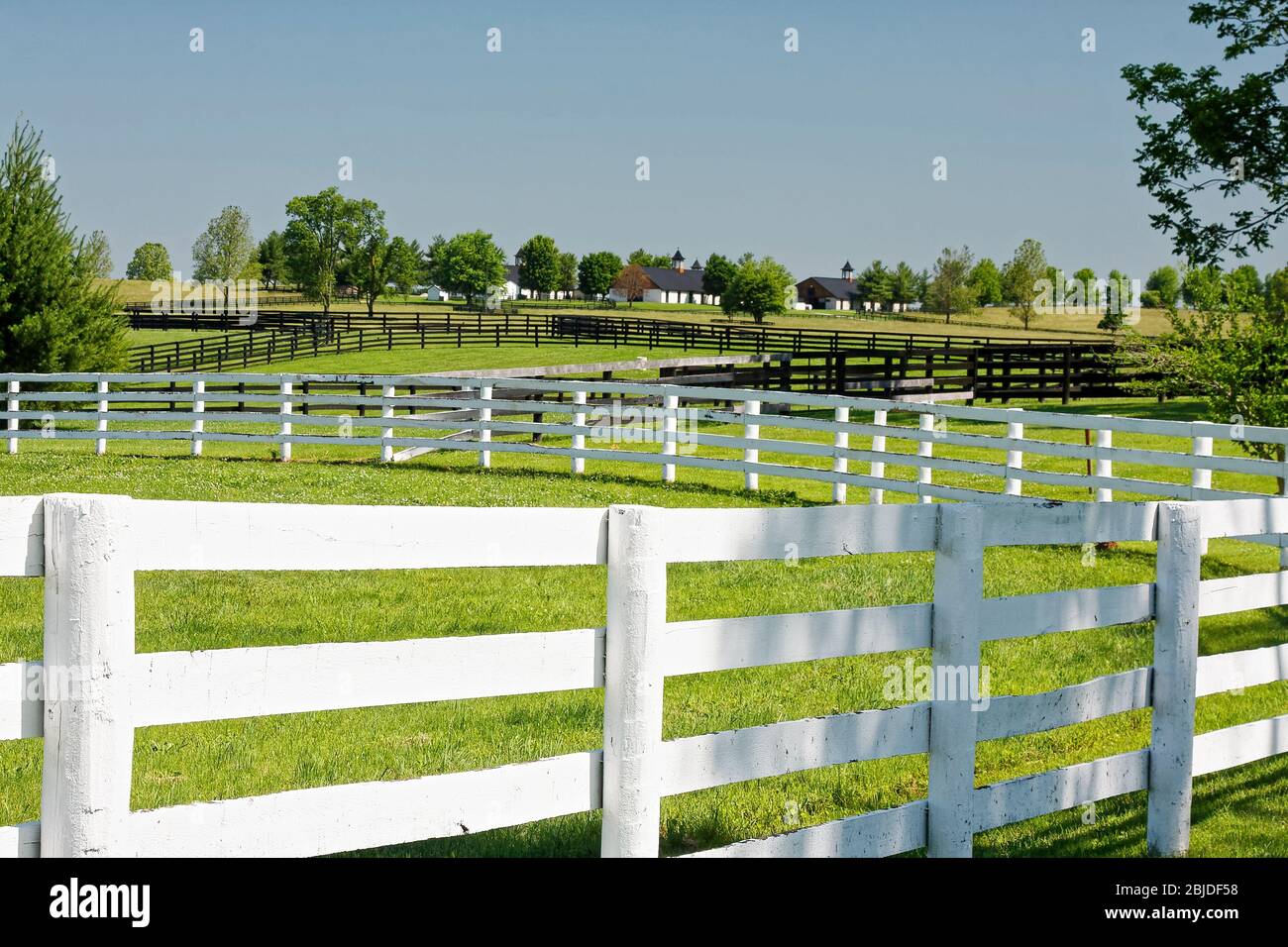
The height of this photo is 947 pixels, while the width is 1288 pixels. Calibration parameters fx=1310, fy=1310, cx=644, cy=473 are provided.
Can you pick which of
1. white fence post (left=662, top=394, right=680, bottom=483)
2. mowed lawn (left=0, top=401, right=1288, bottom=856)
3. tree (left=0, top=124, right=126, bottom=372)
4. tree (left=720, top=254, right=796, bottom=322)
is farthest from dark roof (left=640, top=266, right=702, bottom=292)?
mowed lawn (left=0, top=401, right=1288, bottom=856)

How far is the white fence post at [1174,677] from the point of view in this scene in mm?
4918

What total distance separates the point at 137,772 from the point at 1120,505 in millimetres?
3999

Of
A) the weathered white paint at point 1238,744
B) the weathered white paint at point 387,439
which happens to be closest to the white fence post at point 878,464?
the weathered white paint at point 387,439

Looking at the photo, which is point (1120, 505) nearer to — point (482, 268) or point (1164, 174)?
point (1164, 174)

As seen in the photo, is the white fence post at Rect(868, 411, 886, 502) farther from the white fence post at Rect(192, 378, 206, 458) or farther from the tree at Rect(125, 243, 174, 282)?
the tree at Rect(125, 243, 174, 282)

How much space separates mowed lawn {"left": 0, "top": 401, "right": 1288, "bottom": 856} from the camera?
5.15 m

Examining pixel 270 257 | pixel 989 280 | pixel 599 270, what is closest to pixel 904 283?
pixel 989 280

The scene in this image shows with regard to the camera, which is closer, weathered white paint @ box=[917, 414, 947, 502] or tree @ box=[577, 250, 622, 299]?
weathered white paint @ box=[917, 414, 947, 502]

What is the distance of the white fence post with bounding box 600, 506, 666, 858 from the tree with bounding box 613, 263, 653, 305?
147232 millimetres

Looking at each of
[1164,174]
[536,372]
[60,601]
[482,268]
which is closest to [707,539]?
[60,601]

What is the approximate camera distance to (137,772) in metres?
5.31

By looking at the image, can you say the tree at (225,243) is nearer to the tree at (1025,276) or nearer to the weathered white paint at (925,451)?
the tree at (1025,276)

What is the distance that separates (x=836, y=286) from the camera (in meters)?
166

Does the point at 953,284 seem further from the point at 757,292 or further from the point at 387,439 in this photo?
the point at 387,439
